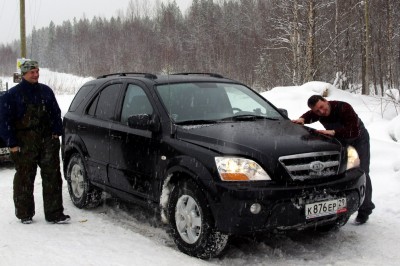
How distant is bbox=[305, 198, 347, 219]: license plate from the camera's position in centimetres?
376

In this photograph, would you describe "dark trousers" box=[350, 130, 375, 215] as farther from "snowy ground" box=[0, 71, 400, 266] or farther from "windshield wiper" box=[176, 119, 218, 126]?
"windshield wiper" box=[176, 119, 218, 126]

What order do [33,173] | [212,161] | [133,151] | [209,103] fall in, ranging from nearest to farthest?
[212,161] < [133,151] < [209,103] < [33,173]

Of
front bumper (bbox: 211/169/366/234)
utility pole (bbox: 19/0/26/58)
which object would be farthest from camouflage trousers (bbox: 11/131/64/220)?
utility pole (bbox: 19/0/26/58)

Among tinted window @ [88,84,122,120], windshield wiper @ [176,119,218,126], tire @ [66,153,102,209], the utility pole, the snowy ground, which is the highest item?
the utility pole

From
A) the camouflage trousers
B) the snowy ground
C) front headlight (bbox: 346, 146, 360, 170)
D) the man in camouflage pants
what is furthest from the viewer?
the camouflage trousers

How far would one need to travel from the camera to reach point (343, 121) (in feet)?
16.3

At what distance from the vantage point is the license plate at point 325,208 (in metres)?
3.76

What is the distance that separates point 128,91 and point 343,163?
251 centimetres

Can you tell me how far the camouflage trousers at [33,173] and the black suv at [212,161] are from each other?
0.50 metres

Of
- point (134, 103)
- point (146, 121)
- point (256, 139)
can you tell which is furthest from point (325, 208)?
point (134, 103)

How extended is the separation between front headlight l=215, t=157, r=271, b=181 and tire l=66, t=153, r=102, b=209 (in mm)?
2498


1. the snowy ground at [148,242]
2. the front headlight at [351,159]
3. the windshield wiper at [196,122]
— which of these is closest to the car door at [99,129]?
the snowy ground at [148,242]

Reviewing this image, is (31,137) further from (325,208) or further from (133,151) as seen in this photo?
(325,208)

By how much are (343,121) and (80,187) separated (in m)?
3.40
